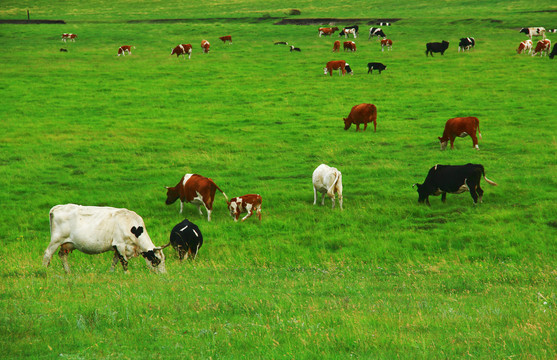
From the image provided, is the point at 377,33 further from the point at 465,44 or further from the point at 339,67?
the point at 339,67

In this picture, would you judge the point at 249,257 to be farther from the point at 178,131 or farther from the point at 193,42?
the point at 193,42

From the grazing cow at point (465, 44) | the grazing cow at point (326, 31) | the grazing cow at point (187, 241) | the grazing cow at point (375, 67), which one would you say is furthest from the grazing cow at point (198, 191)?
the grazing cow at point (326, 31)

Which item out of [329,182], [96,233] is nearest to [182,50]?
[329,182]

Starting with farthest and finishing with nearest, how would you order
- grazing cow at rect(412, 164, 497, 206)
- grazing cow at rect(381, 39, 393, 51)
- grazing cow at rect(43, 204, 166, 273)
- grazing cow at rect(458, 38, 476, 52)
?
grazing cow at rect(381, 39, 393, 51) < grazing cow at rect(458, 38, 476, 52) < grazing cow at rect(412, 164, 497, 206) < grazing cow at rect(43, 204, 166, 273)

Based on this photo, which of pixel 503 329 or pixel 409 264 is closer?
pixel 503 329

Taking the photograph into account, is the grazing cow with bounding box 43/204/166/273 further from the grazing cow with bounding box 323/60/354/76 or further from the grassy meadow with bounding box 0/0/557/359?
the grazing cow with bounding box 323/60/354/76

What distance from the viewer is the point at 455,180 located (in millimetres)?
17969

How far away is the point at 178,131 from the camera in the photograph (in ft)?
98.2

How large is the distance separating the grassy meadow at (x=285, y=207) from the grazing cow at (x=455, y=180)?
0.58m

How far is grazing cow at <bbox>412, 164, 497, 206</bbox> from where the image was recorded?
17.9m

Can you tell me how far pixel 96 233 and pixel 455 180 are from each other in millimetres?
10947

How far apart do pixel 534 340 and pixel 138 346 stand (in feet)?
14.8

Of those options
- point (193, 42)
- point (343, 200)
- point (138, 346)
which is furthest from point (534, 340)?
point (193, 42)

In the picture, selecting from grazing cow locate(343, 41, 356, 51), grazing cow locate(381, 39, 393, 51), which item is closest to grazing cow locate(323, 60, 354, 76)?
grazing cow locate(343, 41, 356, 51)
